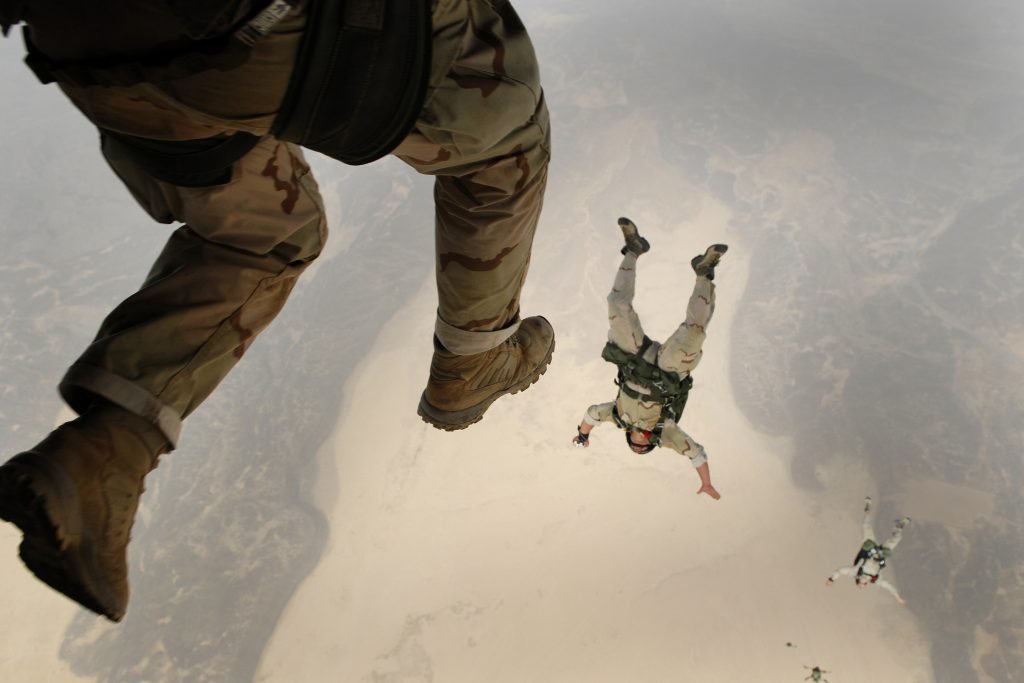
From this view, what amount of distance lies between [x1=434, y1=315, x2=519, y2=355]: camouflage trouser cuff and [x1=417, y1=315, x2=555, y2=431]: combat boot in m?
0.09

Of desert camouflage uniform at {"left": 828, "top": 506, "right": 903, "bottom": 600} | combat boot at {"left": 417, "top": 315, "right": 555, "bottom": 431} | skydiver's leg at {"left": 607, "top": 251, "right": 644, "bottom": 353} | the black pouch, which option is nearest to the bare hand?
desert camouflage uniform at {"left": 828, "top": 506, "right": 903, "bottom": 600}

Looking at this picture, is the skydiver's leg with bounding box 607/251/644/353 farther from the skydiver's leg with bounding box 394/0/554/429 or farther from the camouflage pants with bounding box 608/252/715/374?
the skydiver's leg with bounding box 394/0/554/429

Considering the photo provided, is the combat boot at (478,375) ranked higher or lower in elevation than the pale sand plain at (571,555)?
higher

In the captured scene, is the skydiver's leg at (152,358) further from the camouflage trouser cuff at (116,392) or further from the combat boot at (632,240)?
the combat boot at (632,240)

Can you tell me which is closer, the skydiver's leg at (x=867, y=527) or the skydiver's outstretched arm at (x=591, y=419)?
the skydiver's outstretched arm at (x=591, y=419)

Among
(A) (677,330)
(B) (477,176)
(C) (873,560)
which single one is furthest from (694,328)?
(B) (477,176)

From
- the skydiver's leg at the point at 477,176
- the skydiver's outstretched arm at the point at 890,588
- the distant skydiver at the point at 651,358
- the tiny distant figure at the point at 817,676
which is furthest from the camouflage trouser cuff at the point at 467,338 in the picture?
the skydiver's outstretched arm at the point at 890,588

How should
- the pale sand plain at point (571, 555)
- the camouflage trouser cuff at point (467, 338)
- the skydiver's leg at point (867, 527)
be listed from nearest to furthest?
the camouflage trouser cuff at point (467, 338) < the pale sand plain at point (571, 555) < the skydiver's leg at point (867, 527)

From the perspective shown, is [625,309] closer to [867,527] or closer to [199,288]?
[867,527]

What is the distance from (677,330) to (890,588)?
8.17 ft

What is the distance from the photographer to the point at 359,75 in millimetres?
1015

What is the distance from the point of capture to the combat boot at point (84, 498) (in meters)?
1.14

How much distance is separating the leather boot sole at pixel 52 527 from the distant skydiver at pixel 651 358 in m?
2.85

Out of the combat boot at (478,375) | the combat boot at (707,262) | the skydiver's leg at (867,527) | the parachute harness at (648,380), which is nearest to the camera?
the combat boot at (478,375)
